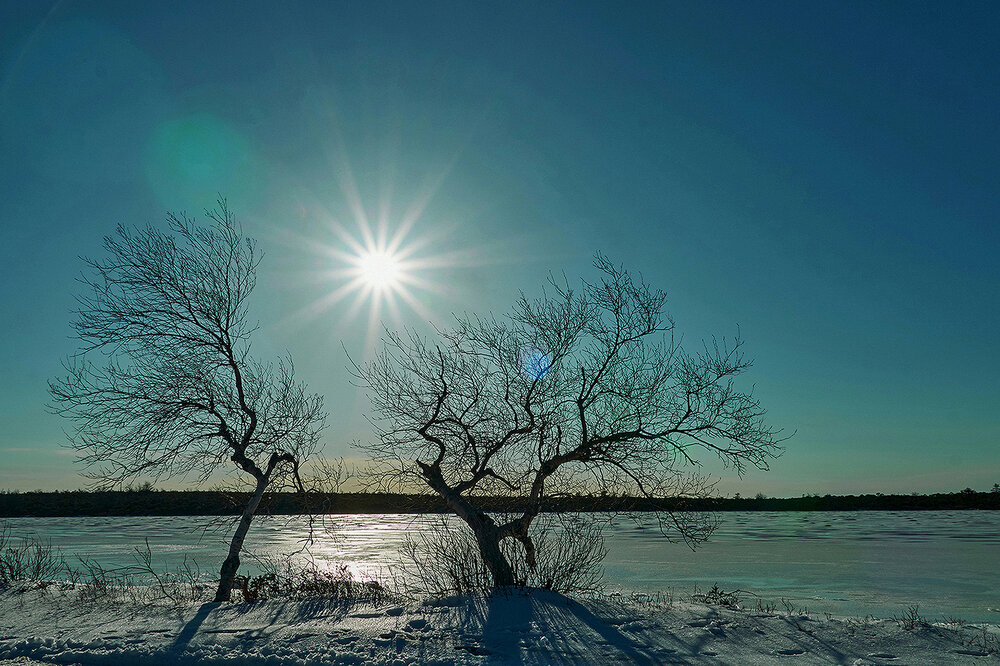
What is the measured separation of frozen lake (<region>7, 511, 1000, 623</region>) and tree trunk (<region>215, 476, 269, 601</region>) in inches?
27.6

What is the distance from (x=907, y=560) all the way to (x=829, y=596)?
10468mm

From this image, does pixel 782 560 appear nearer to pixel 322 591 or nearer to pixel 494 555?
pixel 494 555

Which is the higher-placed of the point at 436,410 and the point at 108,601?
the point at 436,410

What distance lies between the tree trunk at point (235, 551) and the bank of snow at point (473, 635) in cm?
142

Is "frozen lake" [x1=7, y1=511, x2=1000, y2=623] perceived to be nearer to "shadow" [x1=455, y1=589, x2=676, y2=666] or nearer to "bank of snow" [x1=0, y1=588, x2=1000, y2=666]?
"bank of snow" [x1=0, y1=588, x2=1000, y2=666]

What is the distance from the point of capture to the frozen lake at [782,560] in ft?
50.4

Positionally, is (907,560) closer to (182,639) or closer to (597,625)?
(597,625)

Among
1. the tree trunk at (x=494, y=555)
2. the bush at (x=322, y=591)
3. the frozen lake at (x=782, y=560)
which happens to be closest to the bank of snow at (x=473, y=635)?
the bush at (x=322, y=591)

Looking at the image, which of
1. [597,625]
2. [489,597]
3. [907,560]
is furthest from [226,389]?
[907,560]

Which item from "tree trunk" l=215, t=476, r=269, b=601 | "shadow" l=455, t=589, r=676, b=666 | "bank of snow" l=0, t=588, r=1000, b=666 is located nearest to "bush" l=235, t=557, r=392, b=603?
"tree trunk" l=215, t=476, r=269, b=601

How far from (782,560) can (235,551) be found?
19359 mm

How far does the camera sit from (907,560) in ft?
78.1

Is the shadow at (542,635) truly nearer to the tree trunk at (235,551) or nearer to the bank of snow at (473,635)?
the bank of snow at (473,635)

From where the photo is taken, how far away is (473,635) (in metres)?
8.69
